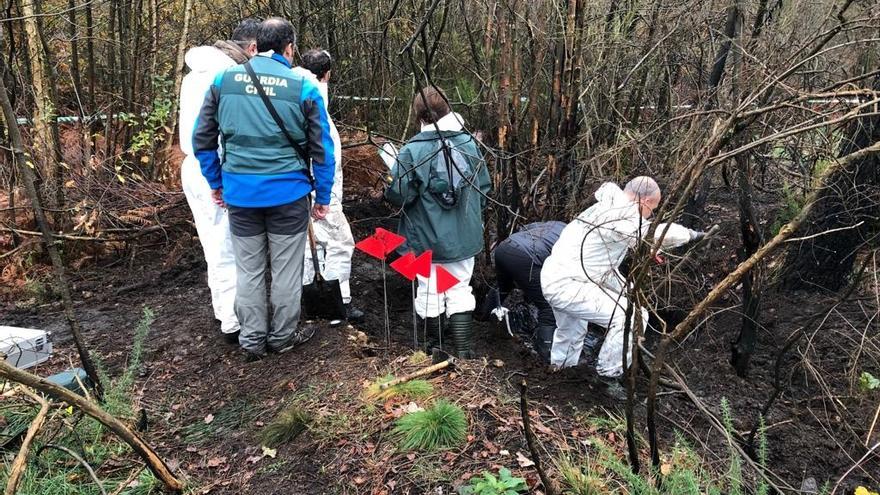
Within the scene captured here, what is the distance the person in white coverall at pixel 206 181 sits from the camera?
382cm

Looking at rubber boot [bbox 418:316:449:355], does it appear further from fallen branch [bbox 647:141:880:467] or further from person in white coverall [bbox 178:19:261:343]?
fallen branch [bbox 647:141:880:467]

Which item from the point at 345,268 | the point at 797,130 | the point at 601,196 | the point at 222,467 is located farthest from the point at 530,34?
the point at 222,467

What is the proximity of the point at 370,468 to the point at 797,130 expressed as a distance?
2134mm

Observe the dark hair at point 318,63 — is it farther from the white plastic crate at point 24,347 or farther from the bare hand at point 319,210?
the white plastic crate at point 24,347

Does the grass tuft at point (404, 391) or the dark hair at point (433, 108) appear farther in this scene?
the dark hair at point (433, 108)

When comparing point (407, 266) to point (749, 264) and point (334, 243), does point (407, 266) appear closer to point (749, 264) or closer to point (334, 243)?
point (334, 243)

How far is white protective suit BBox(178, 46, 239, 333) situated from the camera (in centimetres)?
382

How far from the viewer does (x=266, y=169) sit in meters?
3.66

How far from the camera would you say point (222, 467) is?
303 cm

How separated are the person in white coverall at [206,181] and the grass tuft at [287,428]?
4.26ft

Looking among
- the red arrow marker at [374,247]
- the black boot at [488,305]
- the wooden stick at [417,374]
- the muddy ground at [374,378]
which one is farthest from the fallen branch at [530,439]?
the black boot at [488,305]

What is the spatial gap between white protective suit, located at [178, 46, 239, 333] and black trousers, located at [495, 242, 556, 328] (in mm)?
1927

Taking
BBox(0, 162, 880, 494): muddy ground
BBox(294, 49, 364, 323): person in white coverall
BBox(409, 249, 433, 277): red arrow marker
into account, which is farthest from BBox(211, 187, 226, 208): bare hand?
BBox(409, 249, 433, 277): red arrow marker

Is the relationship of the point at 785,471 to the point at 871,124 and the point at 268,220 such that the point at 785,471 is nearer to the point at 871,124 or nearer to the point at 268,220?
the point at 871,124
